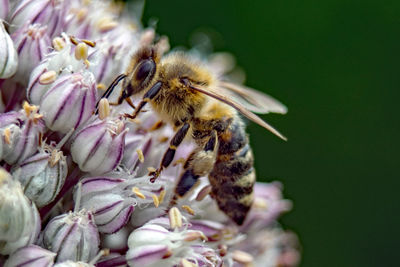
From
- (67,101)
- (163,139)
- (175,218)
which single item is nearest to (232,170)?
(163,139)

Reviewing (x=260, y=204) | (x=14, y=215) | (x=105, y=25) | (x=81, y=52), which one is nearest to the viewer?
(x=14, y=215)

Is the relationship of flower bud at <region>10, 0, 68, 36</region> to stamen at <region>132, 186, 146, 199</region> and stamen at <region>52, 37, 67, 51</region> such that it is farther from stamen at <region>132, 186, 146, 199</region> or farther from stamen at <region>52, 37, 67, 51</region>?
stamen at <region>132, 186, 146, 199</region>

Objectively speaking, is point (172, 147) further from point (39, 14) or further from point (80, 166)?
point (39, 14)

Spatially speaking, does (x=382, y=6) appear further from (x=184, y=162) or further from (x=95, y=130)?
(x=95, y=130)

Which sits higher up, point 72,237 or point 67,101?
point 67,101

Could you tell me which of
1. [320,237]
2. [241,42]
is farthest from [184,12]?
[320,237]

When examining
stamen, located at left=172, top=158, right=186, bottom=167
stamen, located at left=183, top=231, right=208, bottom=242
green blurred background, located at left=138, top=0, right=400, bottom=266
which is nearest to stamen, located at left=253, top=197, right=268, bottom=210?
stamen, located at left=172, top=158, right=186, bottom=167
